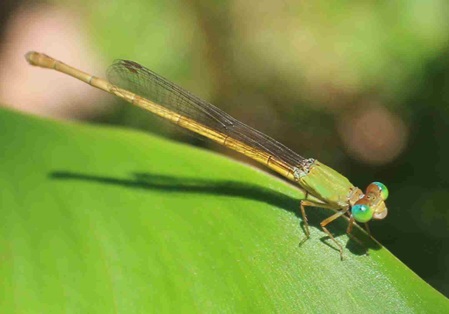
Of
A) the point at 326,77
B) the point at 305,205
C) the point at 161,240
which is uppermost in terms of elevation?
the point at 326,77

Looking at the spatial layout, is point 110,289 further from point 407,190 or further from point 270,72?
point 270,72

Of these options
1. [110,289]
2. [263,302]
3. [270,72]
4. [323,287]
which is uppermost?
[270,72]

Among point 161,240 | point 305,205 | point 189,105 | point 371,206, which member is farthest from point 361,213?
point 189,105

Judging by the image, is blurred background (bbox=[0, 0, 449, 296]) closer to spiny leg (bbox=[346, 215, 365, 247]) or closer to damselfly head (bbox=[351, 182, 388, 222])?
damselfly head (bbox=[351, 182, 388, 222])

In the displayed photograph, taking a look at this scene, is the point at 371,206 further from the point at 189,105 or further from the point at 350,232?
the point at 189,105

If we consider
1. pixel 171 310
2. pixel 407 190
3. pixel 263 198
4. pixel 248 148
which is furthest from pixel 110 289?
pixel 407 190

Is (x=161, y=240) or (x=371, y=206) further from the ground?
(x=371, y=206)

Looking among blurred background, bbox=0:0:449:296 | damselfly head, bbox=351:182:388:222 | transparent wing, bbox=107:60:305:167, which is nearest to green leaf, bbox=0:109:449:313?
damselfly head, bbox=351:182:388:222
